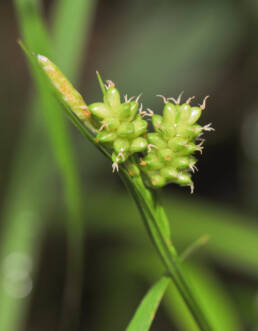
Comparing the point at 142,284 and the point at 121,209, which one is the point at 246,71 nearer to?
the point at 121,209

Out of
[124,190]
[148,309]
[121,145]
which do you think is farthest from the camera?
[124,190]

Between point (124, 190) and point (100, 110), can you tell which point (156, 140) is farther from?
point (124, 190)

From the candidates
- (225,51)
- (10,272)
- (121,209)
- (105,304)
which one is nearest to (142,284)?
(105,304)

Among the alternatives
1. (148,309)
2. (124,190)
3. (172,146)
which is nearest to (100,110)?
(172,146)

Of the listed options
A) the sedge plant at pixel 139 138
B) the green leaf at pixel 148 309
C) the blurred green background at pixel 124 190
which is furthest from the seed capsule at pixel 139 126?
the blurred green background at pixel 124 190

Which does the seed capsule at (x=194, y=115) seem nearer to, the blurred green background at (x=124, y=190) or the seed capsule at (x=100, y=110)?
the seed capsule at (x=100, y=110)

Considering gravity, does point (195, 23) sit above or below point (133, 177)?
above

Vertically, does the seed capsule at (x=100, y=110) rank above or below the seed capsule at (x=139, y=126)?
above
